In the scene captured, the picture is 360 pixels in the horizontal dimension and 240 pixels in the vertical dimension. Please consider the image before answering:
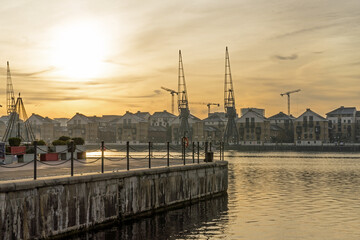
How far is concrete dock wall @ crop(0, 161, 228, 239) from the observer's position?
60.1 feet

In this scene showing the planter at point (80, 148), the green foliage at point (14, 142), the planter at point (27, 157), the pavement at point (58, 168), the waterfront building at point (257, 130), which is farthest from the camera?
the waterfront building at point (257, 130)

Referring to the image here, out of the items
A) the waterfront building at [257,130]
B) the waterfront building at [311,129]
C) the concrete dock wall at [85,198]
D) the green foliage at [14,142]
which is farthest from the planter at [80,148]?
the waterfront building at [257,130]

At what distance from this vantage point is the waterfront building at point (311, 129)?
189812 millimetres

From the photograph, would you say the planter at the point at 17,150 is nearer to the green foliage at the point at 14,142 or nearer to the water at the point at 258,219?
the green foliage at the point at 14,142

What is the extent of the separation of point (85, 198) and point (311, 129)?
17585 cm

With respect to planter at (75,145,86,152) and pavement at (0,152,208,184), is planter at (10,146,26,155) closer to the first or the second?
pavement at (0,152,208,184)

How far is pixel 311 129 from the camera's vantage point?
189875mm

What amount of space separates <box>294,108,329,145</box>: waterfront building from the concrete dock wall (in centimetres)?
16398

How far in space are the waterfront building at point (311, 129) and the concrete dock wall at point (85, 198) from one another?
164 metres

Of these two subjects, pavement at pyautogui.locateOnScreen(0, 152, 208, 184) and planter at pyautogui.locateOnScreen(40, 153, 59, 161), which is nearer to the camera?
pavement at pyautogui.locateOnScreen(0, 152, 208, 184)

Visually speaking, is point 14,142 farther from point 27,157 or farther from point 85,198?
point 85,198

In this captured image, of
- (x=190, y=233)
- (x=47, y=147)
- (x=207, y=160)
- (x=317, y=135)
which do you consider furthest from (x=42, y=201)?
(x=317, y=135)

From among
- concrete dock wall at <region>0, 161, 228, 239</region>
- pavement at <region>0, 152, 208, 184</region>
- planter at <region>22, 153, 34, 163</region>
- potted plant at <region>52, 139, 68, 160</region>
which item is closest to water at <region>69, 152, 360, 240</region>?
concrete dock wall at <region>0, 161, 228, 239</region>

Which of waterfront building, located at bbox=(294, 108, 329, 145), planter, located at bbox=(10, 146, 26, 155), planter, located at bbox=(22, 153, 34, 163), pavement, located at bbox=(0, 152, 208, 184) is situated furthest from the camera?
waterfront building, located at bbox=(294, 108, 329, 145)
